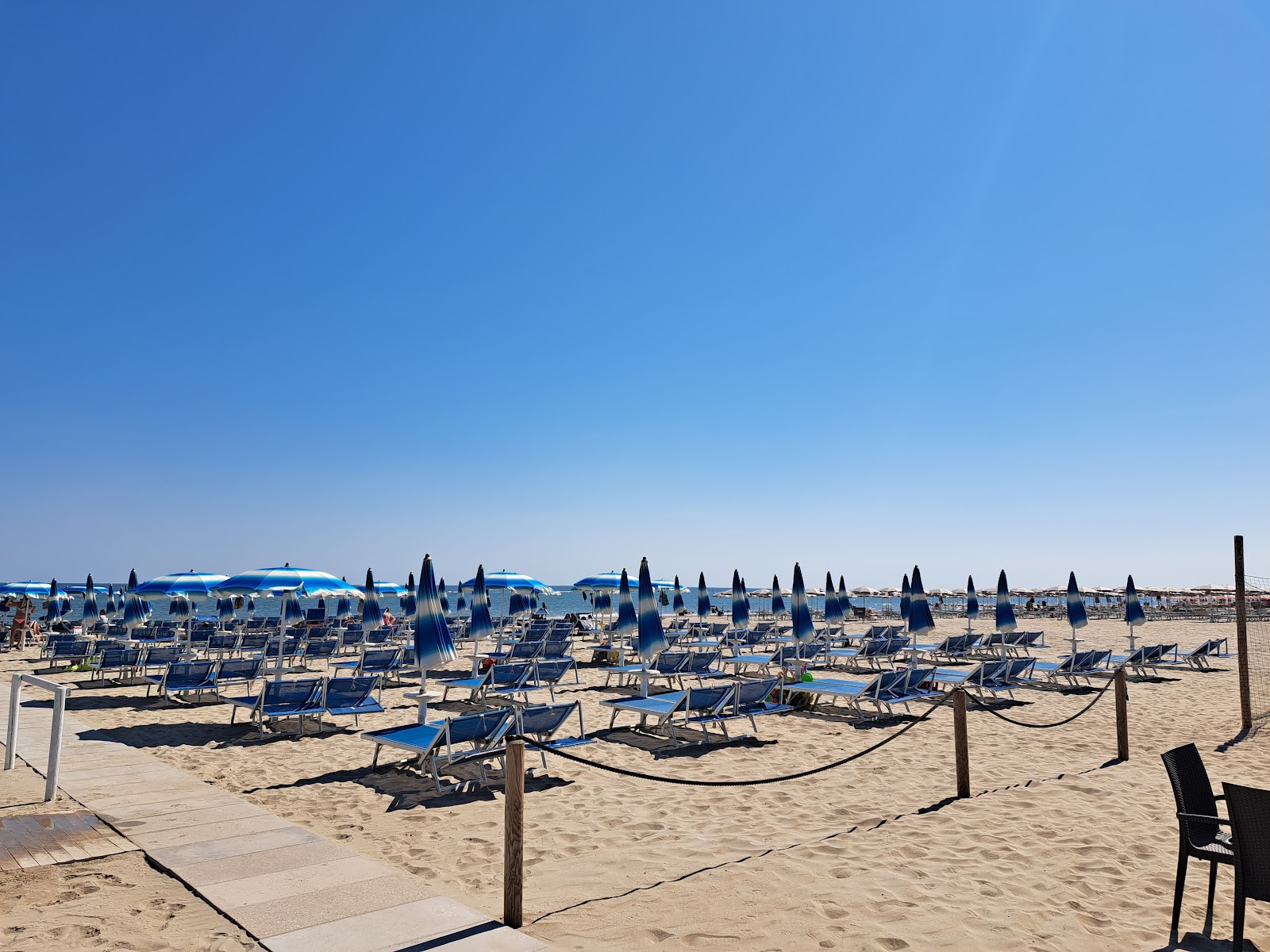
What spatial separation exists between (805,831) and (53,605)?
34400mm

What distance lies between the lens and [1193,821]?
3908 millimetres

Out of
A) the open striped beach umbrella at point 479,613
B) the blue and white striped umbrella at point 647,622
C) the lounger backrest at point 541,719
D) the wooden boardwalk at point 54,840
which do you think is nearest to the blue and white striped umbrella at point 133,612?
the open striped beach umbrella at point 479,613

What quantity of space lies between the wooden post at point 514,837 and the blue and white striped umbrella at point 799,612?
9.88 meters

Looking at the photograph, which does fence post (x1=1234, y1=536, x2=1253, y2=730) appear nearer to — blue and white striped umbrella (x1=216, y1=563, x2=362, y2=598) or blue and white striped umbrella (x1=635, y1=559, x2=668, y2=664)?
blue and white striped umbrella (x1=635, y1=559, x2=668, y2=664)

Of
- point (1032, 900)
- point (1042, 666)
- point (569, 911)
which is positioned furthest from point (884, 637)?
point (569, 911)

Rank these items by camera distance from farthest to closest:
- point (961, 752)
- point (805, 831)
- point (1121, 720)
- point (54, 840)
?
point (1121, 720) → point (961, 752) → point (805, 831) → point (54, 840)

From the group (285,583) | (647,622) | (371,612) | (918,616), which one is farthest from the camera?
(371,612)

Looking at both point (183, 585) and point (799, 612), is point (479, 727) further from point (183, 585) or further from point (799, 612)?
point (183, 585)

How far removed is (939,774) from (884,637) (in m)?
8.98

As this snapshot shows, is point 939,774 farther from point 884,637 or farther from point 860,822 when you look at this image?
point 884,637

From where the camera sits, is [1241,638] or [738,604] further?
[738,604]

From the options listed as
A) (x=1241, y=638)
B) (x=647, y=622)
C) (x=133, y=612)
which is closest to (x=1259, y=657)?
(x=1241, y=638)

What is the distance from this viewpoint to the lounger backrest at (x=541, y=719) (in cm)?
709

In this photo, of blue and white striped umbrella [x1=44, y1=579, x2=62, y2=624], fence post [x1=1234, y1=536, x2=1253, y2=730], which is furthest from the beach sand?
blue and white striped umbrella [x1=44, y1=579, x2=62, y2=624]
